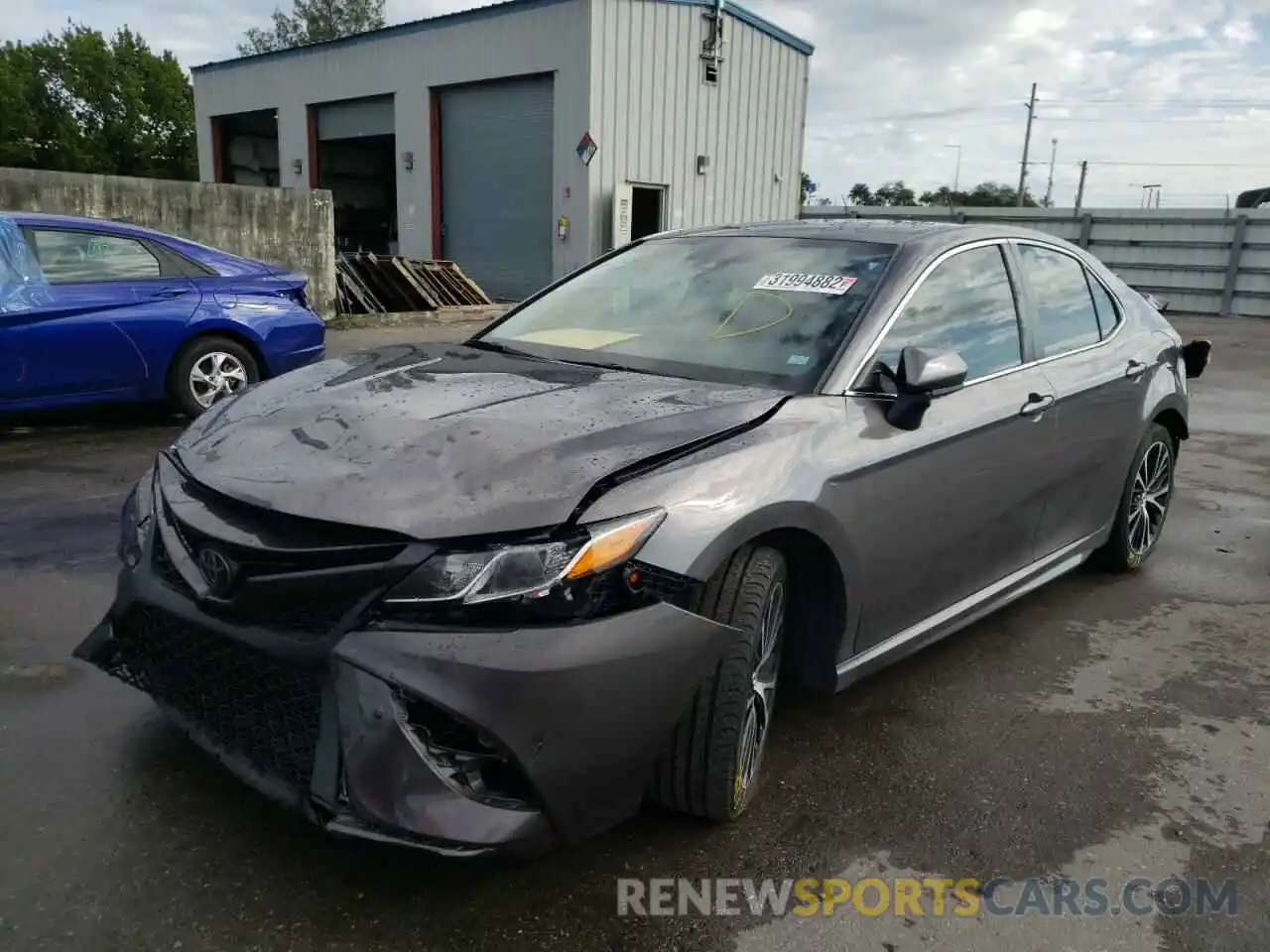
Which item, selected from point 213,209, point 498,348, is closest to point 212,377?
point 498,348

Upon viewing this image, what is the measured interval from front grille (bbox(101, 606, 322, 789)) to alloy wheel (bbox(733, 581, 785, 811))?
1.01m

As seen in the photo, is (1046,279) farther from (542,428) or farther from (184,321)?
(184,321)

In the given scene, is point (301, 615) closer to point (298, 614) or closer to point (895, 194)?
point (298, 614)

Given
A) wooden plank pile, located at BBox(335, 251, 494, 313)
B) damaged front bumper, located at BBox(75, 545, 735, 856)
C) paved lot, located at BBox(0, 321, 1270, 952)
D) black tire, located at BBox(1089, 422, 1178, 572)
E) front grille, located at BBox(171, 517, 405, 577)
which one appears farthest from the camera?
wooden plank pile, located at BBox(335, 251, 494, 313)

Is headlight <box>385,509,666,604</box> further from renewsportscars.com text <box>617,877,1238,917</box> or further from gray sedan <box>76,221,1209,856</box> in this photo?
renewsportscars.com text <box>617,877,1238,917</box>

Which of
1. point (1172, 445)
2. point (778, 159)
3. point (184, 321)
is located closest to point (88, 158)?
point (778, 159)

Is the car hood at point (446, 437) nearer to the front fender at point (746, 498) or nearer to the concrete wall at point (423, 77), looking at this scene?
the front fender at point (746, 498)

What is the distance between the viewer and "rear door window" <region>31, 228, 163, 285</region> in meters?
6.50

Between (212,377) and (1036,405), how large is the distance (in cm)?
561

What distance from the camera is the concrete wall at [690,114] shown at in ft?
58.5

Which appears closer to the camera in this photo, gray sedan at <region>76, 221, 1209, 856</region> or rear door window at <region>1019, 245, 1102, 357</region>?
gray sedan at <region>76, 221, 1209, 856</region>

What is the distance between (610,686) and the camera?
6.81 ft

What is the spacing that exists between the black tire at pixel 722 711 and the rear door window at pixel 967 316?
96cm

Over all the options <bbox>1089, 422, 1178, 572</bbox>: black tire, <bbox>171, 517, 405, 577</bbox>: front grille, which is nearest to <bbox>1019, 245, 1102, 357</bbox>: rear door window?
<bbox>1089, 422, 1178, 572</bbox>: black tire
